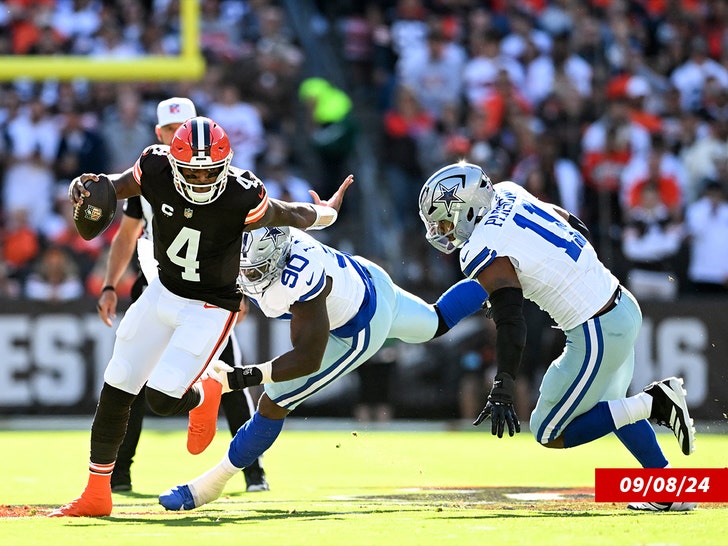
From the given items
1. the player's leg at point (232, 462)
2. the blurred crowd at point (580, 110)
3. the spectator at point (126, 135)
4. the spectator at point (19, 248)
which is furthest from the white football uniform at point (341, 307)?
the spectator at point (19, 248)

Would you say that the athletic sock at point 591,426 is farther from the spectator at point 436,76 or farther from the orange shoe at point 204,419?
the spectator at point 436,76

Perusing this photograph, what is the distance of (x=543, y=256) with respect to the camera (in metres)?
6.53

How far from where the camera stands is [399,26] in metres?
15.4

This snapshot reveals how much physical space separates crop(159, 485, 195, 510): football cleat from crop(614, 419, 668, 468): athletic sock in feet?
7.18

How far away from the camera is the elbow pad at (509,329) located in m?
6.15

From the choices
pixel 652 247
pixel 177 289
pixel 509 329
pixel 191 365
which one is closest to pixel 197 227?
pixel 177 289

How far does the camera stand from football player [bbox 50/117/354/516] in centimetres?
623

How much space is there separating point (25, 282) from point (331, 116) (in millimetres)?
3679

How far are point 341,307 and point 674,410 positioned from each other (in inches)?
69.9

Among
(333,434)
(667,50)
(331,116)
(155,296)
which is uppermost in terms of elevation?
(667,50)

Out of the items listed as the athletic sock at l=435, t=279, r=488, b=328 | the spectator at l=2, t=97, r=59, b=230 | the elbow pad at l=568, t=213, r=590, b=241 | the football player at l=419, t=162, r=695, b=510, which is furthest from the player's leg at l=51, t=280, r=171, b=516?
the spectator at l=2, t=97, r=59, b=230

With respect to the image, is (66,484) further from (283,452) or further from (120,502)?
(283,452)

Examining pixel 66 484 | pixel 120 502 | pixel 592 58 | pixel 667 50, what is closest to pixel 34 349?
pixel 66 484

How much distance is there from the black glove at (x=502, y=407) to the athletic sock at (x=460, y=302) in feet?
4.44
